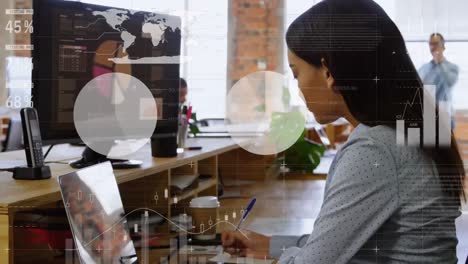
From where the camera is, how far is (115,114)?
1411mm

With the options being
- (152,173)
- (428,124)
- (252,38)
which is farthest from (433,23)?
(152,173)

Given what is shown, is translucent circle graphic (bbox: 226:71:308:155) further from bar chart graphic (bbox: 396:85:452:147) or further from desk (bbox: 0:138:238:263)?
bar chart graphic (bbox: 396:85:452:147)

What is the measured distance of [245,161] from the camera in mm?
1370

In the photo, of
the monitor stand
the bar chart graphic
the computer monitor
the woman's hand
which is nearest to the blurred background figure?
the computer monitor

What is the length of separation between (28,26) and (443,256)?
2.98ft

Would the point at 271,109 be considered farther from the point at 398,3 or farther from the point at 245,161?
the point at 398,3

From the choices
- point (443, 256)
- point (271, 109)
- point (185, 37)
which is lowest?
point (443, 256)

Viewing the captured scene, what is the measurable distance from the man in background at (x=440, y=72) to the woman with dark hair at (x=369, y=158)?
4 centimetres

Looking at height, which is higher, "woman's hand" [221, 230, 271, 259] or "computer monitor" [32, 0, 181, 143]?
"computer monitor" [32, 0, 181, 143]

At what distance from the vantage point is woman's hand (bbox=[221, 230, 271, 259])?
1299 mm

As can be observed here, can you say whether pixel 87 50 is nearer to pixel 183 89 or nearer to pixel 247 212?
pixel 183 89

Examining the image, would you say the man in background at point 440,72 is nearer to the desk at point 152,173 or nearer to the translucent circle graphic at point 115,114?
the desk at point 152,173

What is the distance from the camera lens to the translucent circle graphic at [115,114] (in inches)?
53.9

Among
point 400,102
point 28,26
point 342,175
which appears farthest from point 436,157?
point 28,26
